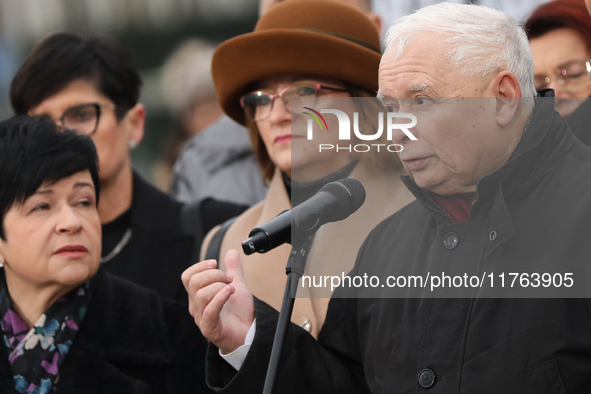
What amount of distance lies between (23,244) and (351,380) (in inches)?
51.3

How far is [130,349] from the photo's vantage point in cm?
287

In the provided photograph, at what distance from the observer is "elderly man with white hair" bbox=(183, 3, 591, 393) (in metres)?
1.77

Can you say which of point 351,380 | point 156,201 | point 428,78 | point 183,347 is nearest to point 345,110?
point 428,78

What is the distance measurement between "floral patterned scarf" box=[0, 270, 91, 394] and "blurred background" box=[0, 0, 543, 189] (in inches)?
232

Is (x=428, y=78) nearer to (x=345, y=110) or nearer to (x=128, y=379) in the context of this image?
(x=345, y=110)

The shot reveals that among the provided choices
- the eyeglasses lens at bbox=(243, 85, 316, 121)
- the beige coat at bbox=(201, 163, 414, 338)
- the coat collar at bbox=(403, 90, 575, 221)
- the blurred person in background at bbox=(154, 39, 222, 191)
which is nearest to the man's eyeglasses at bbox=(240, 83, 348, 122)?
the eyeglasses lens at bbox=(243, 85, 316, 121)

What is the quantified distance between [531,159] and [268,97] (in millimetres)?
1316

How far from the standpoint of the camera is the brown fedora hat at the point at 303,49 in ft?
9.43

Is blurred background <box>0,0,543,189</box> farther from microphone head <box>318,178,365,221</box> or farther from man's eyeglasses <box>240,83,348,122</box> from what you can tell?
microphone head <box>318,178,365,221</box>

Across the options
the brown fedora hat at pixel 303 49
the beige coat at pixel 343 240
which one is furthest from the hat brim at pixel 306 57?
the beige coat at pixel 343 240

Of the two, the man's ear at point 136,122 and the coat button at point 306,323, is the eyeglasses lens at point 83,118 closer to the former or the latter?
the man's ear at point 136,122

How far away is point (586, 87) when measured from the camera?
3.13 metres

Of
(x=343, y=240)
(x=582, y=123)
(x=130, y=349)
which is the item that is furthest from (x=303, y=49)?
(x=130, y=349)

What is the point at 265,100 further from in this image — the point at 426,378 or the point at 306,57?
the point at 426,378
